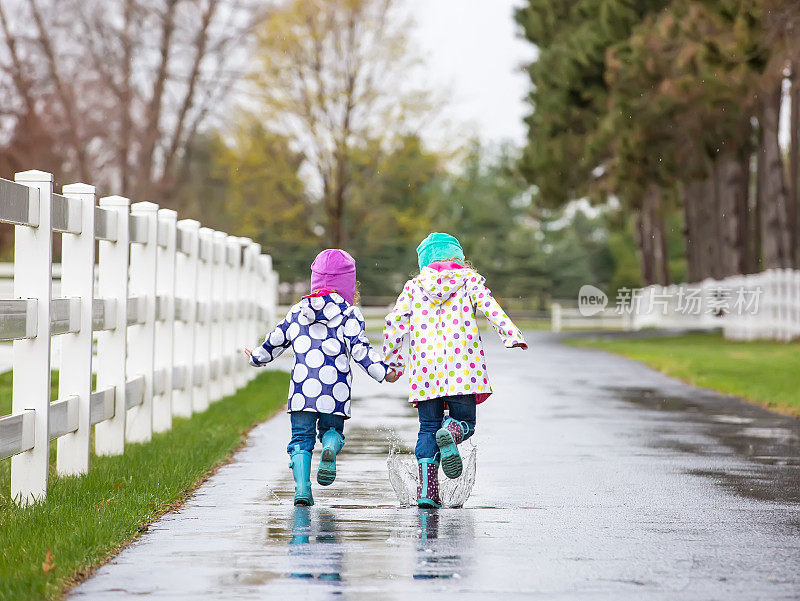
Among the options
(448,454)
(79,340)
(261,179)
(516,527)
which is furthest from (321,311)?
(261,179)

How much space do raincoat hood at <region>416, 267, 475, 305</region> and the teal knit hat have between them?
15cm

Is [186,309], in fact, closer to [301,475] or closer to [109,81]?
[301,475]

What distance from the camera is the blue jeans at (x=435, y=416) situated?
28.7 ft

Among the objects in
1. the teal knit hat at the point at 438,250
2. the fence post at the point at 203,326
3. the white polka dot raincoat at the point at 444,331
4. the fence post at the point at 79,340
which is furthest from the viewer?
the fence post at the point at 203,326

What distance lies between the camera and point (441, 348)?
346 inches

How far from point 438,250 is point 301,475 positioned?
1552mm

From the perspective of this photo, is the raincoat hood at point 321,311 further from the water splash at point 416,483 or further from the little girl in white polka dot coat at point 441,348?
the water splash at point 416,483

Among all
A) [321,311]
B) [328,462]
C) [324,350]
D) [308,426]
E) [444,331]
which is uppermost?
Answer: [321,311]

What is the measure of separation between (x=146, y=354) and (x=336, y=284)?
124 inches

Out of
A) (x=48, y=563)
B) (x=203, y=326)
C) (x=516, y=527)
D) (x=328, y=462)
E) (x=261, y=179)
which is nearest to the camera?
(x=48, y=563)

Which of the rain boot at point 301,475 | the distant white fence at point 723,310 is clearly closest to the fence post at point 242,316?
the rain boot at point 301,475

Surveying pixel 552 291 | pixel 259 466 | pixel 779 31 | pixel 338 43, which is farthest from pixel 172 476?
pixel 552 291

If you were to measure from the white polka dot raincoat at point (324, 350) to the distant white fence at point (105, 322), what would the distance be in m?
1.25

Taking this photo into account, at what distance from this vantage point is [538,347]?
3269 cm
